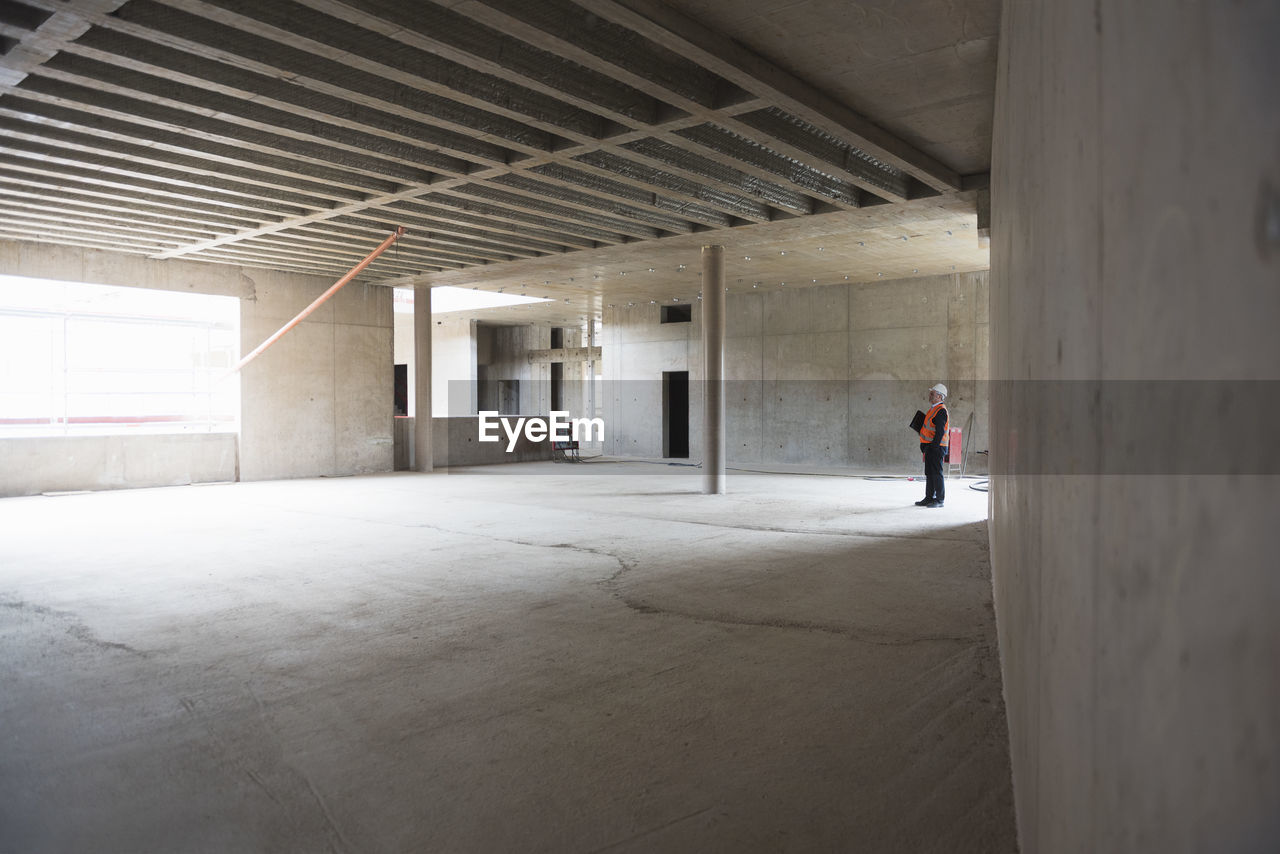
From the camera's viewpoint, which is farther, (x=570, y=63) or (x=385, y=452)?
(x=385, y=452)

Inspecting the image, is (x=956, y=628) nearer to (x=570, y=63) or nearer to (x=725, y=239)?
(x=570, y=63)

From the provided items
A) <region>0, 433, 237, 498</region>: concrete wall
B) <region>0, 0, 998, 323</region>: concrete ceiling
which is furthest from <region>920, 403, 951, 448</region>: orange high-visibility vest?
<region>0, 433, 237, 498</region>: concrete wall

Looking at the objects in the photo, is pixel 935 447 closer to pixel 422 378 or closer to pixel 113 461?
pixel 422 378

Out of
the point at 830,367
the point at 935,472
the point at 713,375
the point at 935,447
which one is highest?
the point at 830,367

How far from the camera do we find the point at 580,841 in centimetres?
323

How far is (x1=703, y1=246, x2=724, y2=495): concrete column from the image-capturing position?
611 inches

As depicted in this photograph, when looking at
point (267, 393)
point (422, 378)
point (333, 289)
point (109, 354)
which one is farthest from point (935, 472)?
point (109, 354)

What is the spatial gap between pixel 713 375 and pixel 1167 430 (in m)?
14.8

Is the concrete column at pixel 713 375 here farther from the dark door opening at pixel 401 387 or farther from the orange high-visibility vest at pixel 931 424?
the dark door opening at pixel 401 387

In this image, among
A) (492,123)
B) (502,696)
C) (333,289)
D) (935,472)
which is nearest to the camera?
(502,696)

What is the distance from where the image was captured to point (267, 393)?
1838 centimetres

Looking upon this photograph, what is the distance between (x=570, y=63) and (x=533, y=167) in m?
2.99

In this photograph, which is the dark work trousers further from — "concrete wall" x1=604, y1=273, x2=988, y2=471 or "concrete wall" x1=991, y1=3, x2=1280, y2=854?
"concrete wall" x1=991, y1=3, x2=1280, y2=854

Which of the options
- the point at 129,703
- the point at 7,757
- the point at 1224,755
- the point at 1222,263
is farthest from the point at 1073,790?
the point at 129,703
